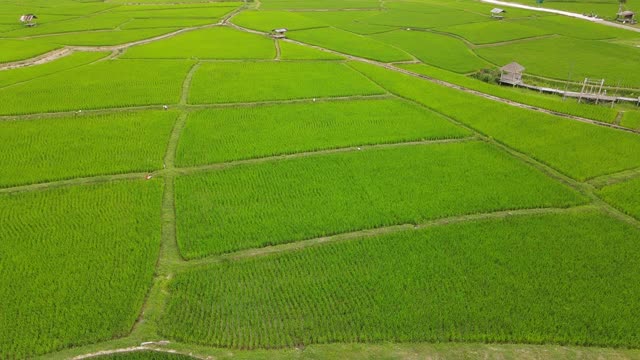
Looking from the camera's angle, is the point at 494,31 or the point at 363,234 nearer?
the point at 363,234

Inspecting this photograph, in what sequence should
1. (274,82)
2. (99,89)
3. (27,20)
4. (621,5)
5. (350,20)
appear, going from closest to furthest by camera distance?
(99,89) < (274,82) < (27,20) < (350,20) < (621,5)

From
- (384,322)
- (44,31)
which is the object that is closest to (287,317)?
(384,322)

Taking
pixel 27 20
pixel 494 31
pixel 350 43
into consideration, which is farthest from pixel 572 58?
pixel 27 20

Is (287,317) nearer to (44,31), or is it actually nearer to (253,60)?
(253,60)

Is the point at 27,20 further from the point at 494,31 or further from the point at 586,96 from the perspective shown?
the point at 586,96

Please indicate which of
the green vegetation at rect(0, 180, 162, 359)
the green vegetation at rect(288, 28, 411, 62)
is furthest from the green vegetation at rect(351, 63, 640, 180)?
the green vegetation at rect(0, 180, 162, 359)
